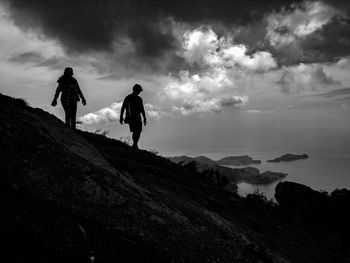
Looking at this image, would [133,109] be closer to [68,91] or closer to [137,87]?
[137,87]

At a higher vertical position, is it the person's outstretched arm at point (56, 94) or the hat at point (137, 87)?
the hat at point (137, 87)

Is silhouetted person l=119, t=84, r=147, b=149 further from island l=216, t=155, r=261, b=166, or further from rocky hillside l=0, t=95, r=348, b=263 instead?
island l=216, t=155, r=261, b=166

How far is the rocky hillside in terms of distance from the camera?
4.57 m

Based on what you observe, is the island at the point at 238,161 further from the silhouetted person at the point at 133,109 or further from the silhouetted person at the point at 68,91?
the silhouetted person at the point at 68,91

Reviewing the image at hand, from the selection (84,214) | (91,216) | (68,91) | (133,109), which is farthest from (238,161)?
(84,214)

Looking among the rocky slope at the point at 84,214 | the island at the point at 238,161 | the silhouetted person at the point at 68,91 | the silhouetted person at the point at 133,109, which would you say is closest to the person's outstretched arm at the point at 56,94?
the silhouetted person at the point at 68,91

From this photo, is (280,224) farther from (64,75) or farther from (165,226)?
(64,75)

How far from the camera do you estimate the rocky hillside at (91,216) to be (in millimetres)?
4574

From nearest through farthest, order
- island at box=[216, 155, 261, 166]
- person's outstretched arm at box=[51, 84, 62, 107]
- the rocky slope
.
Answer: the rocky slope, person's outstretched arm at box=[51, 84, 62, 107], island at box=[216, 155, 261, 166]

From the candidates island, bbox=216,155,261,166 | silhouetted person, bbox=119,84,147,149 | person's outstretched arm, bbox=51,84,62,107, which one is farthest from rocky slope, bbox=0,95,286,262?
island, bbox=216,155,261,166

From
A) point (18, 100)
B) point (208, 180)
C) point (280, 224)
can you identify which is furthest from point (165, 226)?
point (208, 180)

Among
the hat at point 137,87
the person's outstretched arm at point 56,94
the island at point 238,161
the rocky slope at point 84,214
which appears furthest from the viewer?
the island at point 238,161

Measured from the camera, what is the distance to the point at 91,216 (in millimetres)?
6523

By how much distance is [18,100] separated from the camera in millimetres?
11680
